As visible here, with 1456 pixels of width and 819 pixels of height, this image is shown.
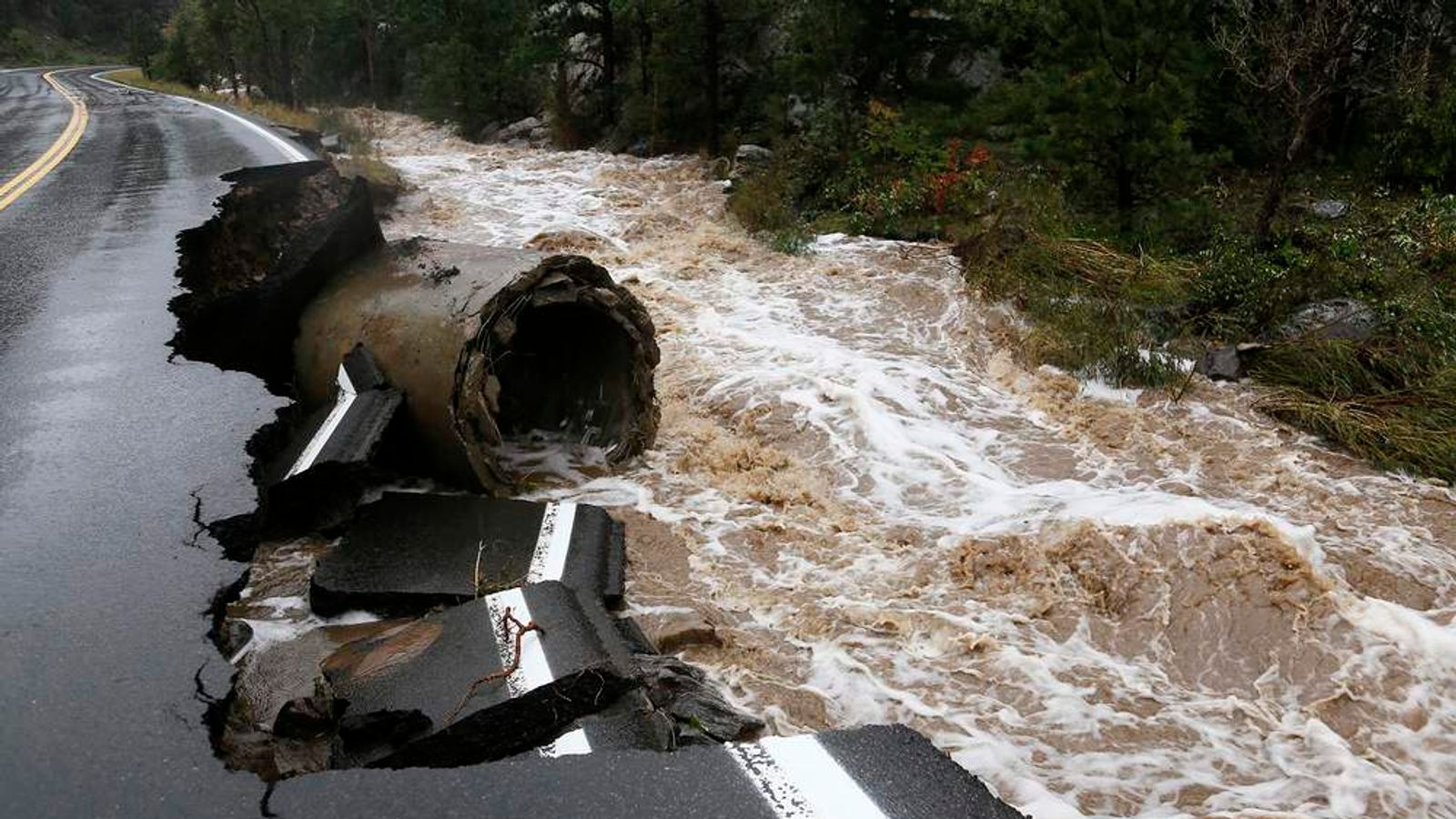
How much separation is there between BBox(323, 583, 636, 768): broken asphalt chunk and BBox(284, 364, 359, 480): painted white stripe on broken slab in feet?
3.98

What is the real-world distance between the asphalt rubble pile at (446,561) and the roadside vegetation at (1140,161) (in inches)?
201

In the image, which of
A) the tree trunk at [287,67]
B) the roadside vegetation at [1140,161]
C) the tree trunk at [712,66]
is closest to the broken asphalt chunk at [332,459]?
the roadside vegetation at [1140,161]

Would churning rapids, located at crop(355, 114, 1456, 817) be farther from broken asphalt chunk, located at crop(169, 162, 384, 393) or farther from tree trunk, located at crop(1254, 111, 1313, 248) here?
tree trunk, located at crop(1254, 111, 1313, 248)

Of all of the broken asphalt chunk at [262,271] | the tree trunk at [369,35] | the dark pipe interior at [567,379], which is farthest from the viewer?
the tree trunk at [369,35]

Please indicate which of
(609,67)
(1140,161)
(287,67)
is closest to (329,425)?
(1140,161)

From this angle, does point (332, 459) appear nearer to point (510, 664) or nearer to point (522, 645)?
point (522, 645)

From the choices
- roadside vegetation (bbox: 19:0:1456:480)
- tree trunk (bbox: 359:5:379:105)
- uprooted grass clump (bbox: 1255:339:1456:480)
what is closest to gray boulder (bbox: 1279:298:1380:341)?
roadside vegetation (bbox: 19:0:1456:480)

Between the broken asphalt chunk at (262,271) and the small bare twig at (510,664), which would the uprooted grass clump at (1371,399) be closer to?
the small bare twig at (510,664)

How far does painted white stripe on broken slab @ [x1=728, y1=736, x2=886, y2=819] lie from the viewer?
8.52 ft

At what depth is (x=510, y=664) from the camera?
338cm

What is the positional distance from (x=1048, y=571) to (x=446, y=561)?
3179 mm

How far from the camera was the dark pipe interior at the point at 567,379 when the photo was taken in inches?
257

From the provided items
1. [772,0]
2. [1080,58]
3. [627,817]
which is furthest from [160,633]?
[772,0]

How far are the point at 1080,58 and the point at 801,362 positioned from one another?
515cm
